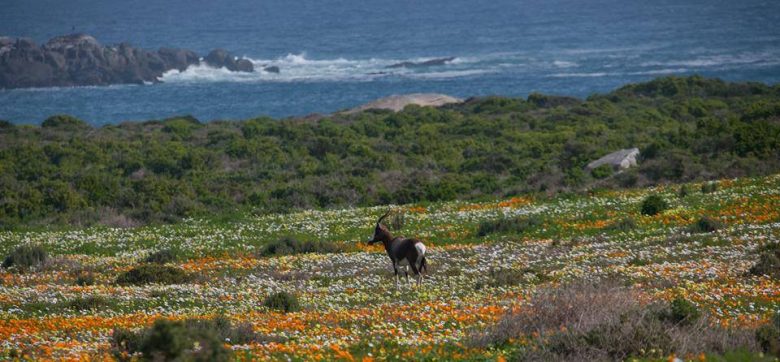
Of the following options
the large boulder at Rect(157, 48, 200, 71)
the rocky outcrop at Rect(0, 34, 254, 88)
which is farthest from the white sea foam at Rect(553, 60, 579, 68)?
the rocky outcrop at Rect(0, 34, 254, 88)

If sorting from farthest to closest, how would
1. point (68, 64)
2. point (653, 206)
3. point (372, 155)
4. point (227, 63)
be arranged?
point (227, 63) → point (68, 64) → point (372, 155) → point (653, 206)

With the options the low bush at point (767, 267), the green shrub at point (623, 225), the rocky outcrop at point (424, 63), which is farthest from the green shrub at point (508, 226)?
the rocky outcrop at point (424, 63)

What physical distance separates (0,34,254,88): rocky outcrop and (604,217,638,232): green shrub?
107 metres

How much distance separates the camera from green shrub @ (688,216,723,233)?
2447 cm

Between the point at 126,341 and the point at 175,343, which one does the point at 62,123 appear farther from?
the point at 175,343

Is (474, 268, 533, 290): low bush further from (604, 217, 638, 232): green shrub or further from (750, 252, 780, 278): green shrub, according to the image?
(604, 217, 638, 232): green shrub

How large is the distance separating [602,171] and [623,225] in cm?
1527

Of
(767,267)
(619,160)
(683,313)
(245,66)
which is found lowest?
(245,66)

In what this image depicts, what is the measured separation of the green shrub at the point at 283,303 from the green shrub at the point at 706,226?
11.8 metres

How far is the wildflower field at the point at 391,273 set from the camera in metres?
14.0

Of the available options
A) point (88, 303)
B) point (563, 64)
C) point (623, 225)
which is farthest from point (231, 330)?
point (563, 64)

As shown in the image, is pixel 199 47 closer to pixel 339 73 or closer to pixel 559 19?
pixel 339 73

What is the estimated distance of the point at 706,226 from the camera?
24562mm

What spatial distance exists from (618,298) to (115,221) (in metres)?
27.4
